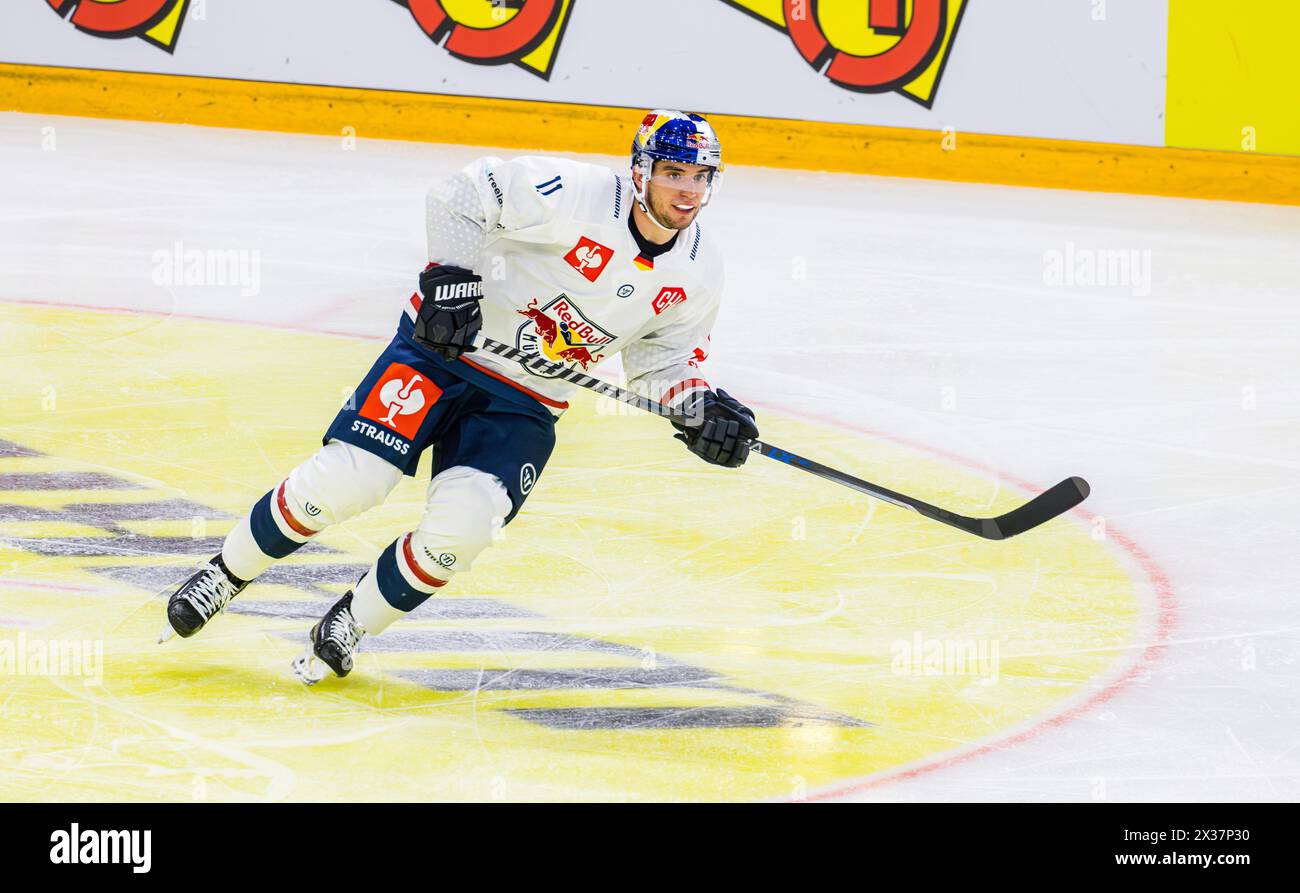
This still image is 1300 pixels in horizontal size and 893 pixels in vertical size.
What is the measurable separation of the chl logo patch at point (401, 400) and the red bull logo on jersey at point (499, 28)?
21.4 ft

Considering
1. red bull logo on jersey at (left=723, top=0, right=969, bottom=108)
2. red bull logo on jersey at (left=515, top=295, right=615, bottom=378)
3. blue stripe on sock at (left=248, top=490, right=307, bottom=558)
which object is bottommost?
blue stripe on sock at (left=248, top=490, right=307, bottom=558)

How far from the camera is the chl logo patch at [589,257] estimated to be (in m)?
3.68

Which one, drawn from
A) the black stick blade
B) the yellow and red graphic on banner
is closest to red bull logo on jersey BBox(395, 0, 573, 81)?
the yellow and red graphic on banner

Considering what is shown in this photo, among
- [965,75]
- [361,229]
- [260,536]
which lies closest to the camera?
[260,536]

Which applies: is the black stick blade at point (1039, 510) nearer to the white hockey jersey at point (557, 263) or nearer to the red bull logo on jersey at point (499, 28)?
the white hockey jersey at point (557, 263)

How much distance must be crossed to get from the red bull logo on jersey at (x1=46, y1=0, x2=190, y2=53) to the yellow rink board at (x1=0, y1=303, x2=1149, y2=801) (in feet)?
15.4

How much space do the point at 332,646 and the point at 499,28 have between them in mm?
6818

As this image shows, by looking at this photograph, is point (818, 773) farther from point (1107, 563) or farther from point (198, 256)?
point (198, 256)

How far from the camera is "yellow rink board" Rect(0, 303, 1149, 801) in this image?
131 inches

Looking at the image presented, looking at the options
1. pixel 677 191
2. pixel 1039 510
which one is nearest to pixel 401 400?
pixel 677 191

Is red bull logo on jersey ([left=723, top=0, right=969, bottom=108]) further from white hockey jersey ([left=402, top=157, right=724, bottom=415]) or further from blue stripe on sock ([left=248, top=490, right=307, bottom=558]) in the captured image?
blue stripe on sock ([left=248, top=490, right=307, bottom=558])

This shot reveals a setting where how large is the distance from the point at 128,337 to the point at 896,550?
302cm

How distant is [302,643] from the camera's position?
3.91 meters
